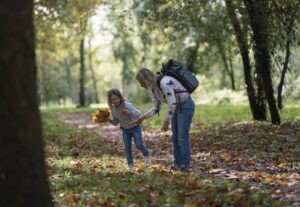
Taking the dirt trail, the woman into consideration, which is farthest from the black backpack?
the dirt trail

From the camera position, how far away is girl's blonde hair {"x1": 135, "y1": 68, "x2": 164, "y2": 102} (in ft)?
27.6

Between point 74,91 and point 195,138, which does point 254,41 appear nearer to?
point 195,138

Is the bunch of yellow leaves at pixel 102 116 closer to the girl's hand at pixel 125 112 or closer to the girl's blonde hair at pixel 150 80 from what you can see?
the girl's hand at pixel 125 112

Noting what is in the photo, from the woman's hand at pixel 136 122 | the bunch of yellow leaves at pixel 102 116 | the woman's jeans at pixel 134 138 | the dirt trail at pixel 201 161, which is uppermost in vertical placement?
the bunch of yellow leaves at pixel 102 116

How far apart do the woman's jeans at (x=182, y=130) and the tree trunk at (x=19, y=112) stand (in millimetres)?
4098

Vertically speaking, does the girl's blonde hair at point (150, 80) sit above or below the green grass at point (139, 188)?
above

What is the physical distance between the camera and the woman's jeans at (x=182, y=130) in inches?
345

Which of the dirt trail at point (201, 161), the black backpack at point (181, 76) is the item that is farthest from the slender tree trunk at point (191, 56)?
the black backpack at point (181, 76)

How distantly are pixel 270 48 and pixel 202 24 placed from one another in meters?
3.60

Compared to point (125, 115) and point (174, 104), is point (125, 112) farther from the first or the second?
point (174, 104)

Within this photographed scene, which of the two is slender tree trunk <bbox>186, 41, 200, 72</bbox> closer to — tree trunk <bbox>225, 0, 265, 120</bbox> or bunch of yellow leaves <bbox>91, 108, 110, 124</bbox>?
tree trunk <bbox>225, 0, 265, 120</bbox>

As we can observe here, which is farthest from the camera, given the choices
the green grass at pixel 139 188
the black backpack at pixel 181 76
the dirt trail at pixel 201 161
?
the black backpack at pixel 181 76

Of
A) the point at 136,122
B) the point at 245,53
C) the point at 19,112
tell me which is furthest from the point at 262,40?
the point at 19,112

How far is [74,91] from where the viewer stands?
317ft
